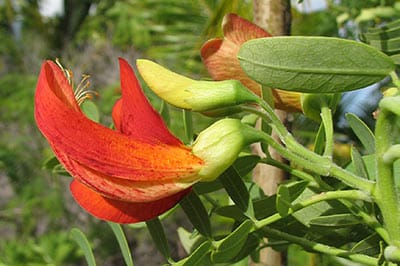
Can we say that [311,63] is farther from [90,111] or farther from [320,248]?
[90,111]

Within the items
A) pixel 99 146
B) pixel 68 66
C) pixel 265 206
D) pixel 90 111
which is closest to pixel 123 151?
pixel 99 146

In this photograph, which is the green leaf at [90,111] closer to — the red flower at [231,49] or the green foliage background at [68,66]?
the red flower at [231,49]

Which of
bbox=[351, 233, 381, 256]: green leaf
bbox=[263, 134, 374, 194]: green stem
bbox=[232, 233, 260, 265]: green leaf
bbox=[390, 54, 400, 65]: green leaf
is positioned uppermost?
bbox=[390, 54, 400, 65]: green leaf

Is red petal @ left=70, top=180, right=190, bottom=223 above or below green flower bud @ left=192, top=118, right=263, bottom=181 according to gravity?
below

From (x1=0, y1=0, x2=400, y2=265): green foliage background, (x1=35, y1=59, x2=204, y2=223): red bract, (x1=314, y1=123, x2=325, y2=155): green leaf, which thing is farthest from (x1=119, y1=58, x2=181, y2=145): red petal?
(x1=0, y1=0, x2=400, y2=265): green foliage background

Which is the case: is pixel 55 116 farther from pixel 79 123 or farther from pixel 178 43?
pixel 178 43

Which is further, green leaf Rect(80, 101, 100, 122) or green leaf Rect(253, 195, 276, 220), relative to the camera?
green leaf Rect(80, 101, 100, 122)

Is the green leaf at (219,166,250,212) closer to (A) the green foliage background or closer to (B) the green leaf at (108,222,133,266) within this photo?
(B) the green leaf at (108,222,133,266)
